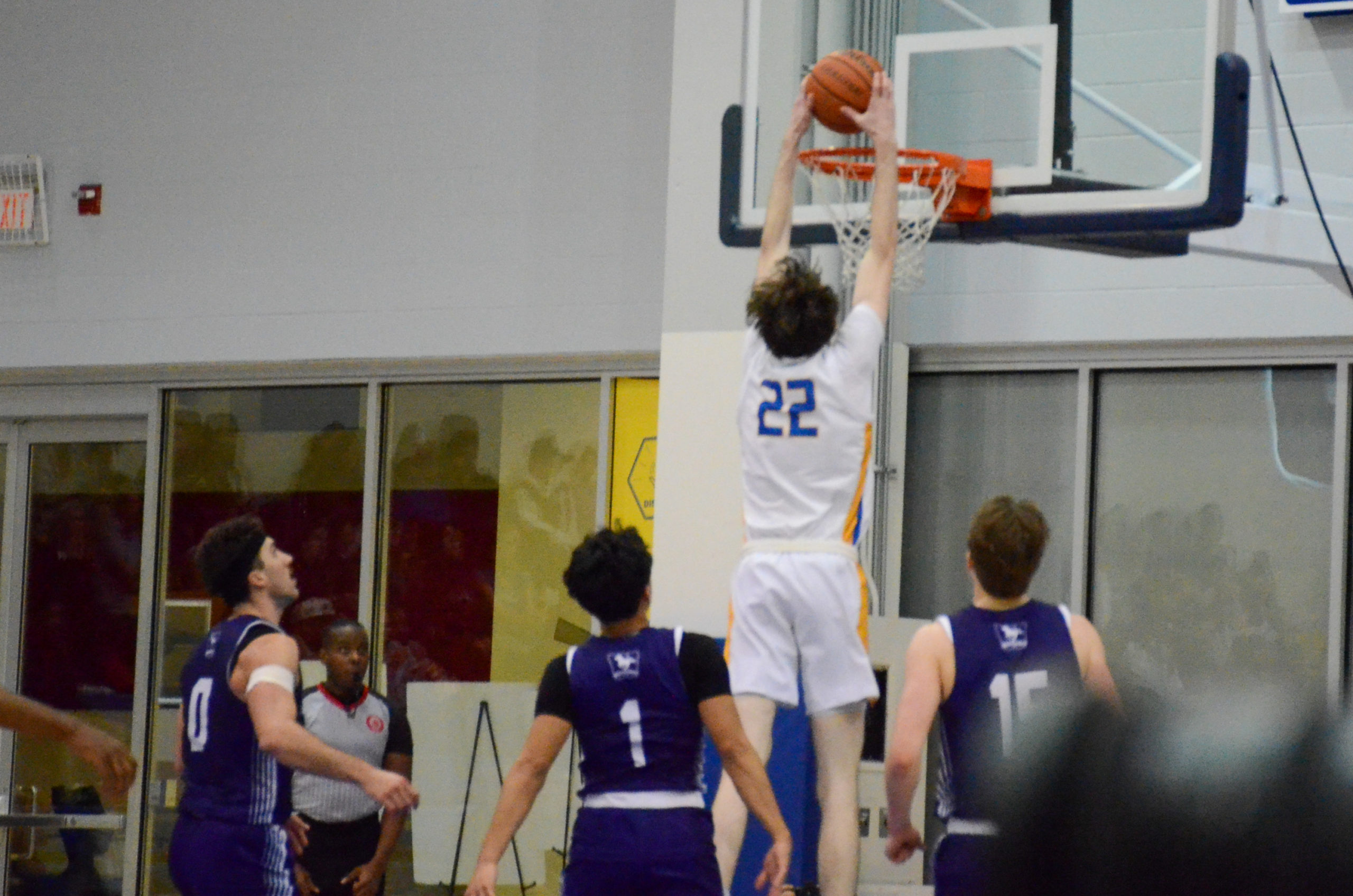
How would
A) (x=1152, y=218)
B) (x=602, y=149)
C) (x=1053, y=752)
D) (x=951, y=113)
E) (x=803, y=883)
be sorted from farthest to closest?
(x=602, y=149), (x=951, y=113), (x=803, y=883), (x=1152, y=218), (x=1053, y=752)

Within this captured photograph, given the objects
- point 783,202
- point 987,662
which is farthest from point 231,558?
point 987,662

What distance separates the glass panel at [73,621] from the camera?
10.1 metres

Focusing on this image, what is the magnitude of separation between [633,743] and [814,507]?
999mm

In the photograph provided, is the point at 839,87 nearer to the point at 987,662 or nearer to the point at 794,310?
the point at 794,310

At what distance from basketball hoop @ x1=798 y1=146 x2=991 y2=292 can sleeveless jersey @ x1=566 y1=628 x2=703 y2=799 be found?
1908 mm

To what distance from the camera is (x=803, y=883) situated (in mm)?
7523

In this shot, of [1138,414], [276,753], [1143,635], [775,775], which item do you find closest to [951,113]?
[1138,414]

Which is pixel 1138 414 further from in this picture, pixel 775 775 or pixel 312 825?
pixel 312 825

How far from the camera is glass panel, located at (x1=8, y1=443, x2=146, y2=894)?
10.1 meters

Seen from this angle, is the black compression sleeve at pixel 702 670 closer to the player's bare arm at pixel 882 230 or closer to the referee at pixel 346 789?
the player's bare arm at pixel 882 230

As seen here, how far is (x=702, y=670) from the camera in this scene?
4352mm

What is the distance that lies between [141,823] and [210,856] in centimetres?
514

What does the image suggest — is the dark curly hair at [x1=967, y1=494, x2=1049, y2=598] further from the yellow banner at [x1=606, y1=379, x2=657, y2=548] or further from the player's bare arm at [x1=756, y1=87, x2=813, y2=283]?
the yellow banner at [x1=606, y1=379, x2=657, y2=548]

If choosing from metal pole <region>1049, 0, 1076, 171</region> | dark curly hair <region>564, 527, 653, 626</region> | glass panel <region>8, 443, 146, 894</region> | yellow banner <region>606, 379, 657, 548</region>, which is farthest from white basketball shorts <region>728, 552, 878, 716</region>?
glass panel <region>8, 443, 146, 894</region>
